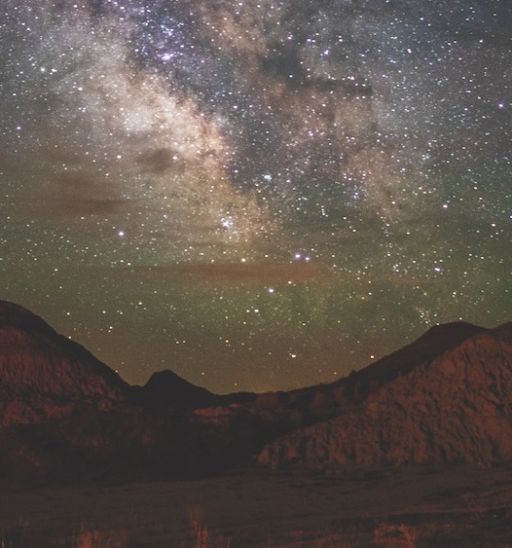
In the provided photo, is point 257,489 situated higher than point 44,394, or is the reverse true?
point 44,394

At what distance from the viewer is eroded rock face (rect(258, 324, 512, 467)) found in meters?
29.1

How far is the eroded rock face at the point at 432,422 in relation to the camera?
95.6ft

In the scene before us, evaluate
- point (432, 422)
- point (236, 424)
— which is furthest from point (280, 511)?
point (236, 424)

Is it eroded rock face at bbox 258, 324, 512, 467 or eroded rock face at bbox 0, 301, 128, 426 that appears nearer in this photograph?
eroded rock face at bbox 258, 324, 512, 467

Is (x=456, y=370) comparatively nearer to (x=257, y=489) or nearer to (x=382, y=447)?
(x=382, y=447)

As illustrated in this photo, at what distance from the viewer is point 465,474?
26.2 meters

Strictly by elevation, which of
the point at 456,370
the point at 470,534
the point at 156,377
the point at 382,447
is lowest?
the point at 470,534

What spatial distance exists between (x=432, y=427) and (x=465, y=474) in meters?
4.22

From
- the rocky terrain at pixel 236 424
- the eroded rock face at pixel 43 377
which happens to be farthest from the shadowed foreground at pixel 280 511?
the eroded rock face at pixel 43 377

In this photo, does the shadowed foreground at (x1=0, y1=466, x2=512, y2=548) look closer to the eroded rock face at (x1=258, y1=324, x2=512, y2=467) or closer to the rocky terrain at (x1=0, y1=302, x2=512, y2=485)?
the eroded rock face at (x1=258, y1=324, x2=512, y2=467)

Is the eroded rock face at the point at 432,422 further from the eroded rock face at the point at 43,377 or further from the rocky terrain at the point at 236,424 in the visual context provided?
the eroded rock face at the point at 43,377

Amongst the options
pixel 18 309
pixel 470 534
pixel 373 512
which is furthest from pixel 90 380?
pixel 470 534

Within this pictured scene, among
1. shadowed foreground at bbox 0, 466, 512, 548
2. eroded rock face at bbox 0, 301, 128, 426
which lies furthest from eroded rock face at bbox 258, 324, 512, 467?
eroded rock face at bbox 0, 301, 128, 426

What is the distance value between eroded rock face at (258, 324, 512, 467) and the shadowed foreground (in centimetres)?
161
